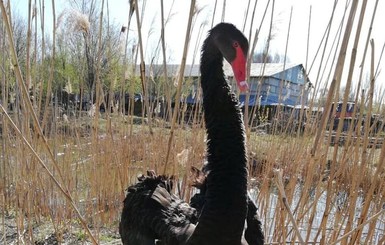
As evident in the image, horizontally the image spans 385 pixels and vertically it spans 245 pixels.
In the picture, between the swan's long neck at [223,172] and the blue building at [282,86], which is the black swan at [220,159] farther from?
the blue building at [282,86]

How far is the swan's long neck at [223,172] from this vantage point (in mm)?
1526

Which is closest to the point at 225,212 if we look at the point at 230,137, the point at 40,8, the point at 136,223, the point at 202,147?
the point at 230,137

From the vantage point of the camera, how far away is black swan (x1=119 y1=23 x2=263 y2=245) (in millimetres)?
1528

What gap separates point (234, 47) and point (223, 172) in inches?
19.7

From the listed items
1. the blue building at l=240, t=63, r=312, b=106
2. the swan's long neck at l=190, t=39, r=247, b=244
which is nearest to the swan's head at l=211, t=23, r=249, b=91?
the swan's long neck at l=190, t=39, r=247, b=244

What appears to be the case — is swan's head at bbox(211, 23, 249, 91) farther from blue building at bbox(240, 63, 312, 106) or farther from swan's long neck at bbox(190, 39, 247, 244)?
blue building at bbox(240, 63, 312, 106)

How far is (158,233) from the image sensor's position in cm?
189

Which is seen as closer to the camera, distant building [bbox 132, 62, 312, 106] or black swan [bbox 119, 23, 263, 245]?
black swan [bbox 119, 23, 263, 245]

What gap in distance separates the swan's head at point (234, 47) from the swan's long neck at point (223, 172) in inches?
6.2

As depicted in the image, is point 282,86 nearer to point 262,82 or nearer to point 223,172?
point 262,82

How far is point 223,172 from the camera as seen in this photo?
1.56 metres

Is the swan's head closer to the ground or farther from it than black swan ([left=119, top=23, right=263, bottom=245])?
farther from it

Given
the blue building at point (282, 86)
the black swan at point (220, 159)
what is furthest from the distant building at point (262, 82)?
the black swan at point (220, 159)

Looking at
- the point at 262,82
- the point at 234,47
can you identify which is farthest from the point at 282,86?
the point at 234,47
